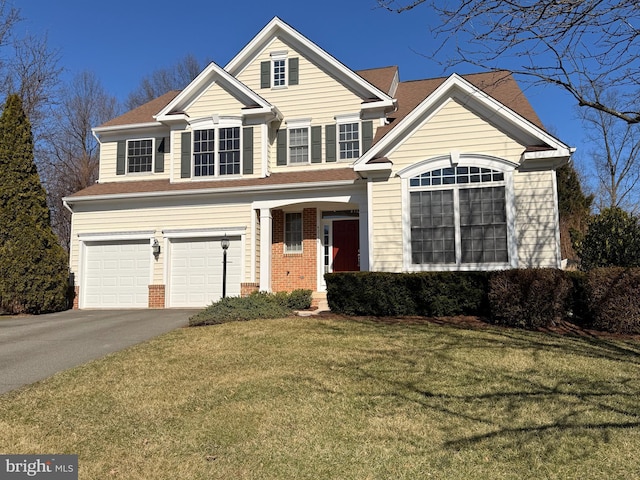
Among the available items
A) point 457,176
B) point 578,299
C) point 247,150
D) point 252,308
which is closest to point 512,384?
point 578,299

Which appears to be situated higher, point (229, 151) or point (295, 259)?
point (229, 151)

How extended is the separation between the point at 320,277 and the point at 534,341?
328 inches

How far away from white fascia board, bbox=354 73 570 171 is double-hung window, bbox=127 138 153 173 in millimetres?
8620

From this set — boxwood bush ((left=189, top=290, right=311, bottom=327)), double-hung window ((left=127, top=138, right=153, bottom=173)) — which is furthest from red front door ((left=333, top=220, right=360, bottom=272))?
double-hung window ((left=127, top=138, right=153, bottom=173))

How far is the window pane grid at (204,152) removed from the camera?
1499 centimetres

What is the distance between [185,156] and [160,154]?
1602mm

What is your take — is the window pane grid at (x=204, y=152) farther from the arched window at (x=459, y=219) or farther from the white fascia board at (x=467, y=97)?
the arched window at (x=459, y=219)

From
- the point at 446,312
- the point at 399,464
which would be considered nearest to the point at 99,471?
the point at 399,464

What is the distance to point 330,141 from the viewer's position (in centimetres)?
1498

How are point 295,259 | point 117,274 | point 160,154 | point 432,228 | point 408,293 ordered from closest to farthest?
point 408,293 → point 432,228 → point 117,274 → point 295,259 → point 160,154

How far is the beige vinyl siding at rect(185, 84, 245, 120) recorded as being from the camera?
1505cm

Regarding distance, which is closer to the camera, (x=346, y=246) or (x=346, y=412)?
(x=346, y=412)

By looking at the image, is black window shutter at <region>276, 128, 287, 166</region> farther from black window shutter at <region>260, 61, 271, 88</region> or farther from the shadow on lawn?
the shadow on lawn

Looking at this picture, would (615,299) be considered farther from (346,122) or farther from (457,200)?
(346,122)
